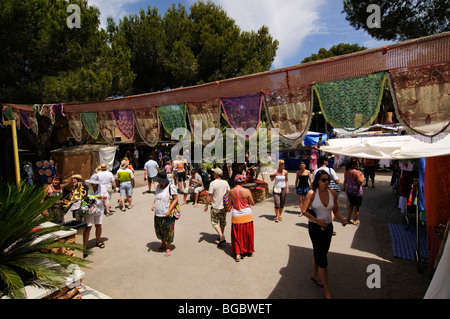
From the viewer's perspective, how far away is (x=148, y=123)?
532 cm

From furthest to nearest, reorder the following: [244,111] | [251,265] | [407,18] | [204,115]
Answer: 1. [407,18]
2. [204,115]
3. [244,111]
4. [251,265]

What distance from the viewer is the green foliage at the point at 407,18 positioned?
9.45 m

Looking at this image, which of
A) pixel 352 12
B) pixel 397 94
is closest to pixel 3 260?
pixel 397 94

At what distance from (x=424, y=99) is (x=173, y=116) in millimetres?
4114

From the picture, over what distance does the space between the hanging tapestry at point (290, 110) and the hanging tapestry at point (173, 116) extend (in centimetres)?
181

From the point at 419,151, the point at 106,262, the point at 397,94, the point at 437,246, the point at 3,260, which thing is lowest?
the point at 106,262

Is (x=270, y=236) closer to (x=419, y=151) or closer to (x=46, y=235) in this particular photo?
(x=419, y=151)

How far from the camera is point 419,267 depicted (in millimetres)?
3758

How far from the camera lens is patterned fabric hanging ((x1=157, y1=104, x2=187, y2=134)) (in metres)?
4.85

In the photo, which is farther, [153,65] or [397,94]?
[153,65]

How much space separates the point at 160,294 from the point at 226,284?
3.24 feet

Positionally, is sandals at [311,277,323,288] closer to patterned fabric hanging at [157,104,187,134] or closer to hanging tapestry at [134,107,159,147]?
patterned fabric hanging at [157,104,187,134]

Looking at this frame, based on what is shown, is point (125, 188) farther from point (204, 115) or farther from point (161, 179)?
point (204, 115)

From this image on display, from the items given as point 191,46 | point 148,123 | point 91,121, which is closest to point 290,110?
point 148,123
